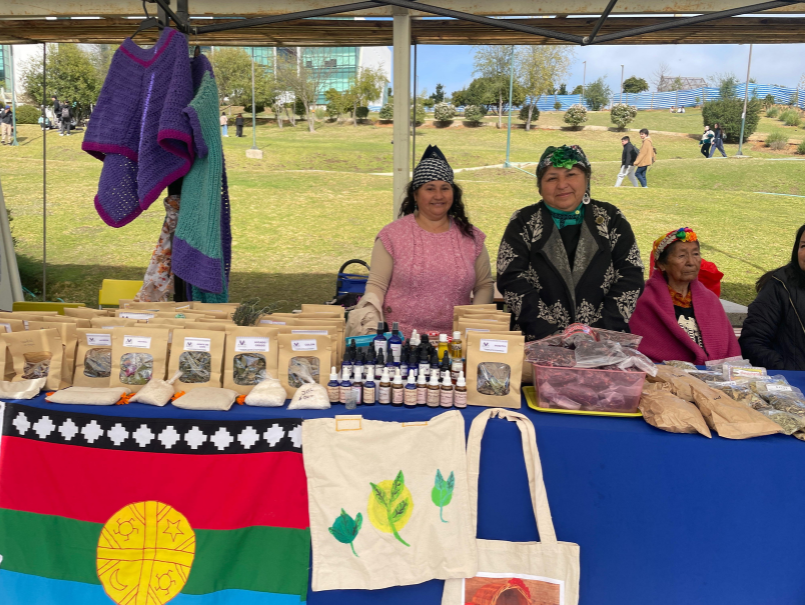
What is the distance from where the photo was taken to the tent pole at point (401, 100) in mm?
3490

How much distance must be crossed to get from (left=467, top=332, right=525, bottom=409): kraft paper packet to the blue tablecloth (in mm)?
97

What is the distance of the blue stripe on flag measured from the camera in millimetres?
1597

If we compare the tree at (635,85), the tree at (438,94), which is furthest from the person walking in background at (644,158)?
the tree at (438,94)

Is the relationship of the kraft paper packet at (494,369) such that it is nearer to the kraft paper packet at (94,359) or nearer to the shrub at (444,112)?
the kraft paper packet at (94,359)

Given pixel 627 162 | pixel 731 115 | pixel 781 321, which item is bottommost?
pixel 781 321

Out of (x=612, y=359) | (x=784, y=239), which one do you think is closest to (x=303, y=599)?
(x=612, y=359)

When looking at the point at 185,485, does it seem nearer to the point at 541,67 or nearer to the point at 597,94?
the point at 541,67

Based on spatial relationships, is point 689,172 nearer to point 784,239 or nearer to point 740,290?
point 784,239

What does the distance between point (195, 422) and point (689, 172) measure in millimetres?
15876

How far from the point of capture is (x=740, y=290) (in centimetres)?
790

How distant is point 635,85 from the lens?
1431cm

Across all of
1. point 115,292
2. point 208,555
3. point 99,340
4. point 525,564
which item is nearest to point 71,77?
point 115,292

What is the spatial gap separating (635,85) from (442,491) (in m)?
15.4

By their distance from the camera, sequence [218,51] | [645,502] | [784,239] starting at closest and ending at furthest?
[645,502], [784,239], [218,51]
